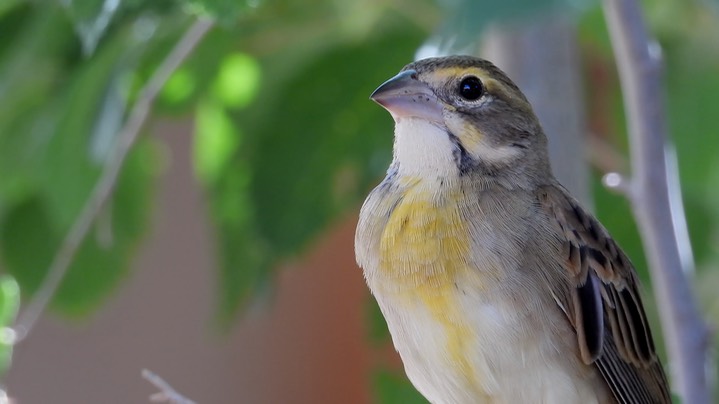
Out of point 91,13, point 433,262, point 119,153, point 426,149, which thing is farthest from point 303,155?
point 91,13

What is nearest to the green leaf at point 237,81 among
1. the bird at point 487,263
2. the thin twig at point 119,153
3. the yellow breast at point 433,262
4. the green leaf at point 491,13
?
the thin twig at point 119,153

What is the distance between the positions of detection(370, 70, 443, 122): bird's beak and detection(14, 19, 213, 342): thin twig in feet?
1.01

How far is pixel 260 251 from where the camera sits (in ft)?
8.25

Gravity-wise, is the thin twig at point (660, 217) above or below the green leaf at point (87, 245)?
above

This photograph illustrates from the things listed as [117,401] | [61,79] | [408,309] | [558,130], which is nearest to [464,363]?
[408,309]

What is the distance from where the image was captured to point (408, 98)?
1946mm

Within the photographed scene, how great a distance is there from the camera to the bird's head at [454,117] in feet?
6.45

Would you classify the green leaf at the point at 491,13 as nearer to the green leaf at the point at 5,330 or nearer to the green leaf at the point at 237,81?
the green leaf at the point at 5,330

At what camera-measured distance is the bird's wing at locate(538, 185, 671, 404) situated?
1.96 m

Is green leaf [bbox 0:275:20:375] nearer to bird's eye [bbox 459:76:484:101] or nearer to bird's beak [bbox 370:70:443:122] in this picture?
bird's beak [bbox 370:70:443:122]

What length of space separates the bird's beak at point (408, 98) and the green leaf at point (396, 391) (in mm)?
628

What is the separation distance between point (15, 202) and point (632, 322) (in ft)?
4.61

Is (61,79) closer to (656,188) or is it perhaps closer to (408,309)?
(408,309)

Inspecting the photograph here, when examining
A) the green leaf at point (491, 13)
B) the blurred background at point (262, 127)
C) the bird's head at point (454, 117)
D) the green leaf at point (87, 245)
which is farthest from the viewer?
the green leaf at point (87, 245)
